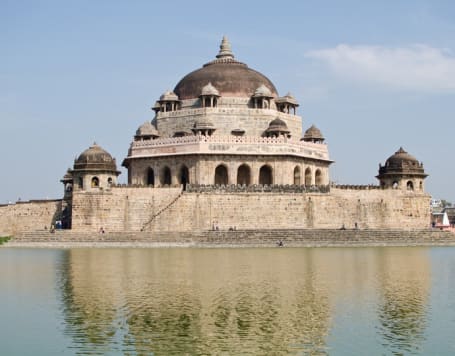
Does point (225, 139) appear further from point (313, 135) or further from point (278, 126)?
point (313, 135)

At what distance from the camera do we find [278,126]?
39406 millimetres

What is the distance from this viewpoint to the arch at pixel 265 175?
1566 inches

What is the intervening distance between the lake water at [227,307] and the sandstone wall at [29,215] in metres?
13.2

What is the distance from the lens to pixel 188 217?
34906 millimetres

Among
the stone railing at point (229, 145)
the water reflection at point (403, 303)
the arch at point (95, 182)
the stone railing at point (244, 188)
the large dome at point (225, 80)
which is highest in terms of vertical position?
the large dome at point (225, 80)

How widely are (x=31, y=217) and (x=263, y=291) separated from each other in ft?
77.1

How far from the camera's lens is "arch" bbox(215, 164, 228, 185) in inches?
1566

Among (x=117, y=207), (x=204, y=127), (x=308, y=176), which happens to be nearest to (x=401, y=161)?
(x=308, y=176)

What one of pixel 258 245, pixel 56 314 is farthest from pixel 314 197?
pixel 56 314

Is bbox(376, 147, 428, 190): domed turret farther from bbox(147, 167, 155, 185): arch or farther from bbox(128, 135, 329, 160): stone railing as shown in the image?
bbox(147, 167, 155, 185): arch

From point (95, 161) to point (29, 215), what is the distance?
4.30 metres

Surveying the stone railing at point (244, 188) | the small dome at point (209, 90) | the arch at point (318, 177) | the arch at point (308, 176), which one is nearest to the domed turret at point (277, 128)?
the arch at point (308, 176)

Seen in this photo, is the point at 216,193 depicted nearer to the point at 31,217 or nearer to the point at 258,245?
the point at 258,245

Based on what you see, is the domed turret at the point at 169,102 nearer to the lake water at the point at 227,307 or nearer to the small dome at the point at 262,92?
the small dome at the point at 262,92
